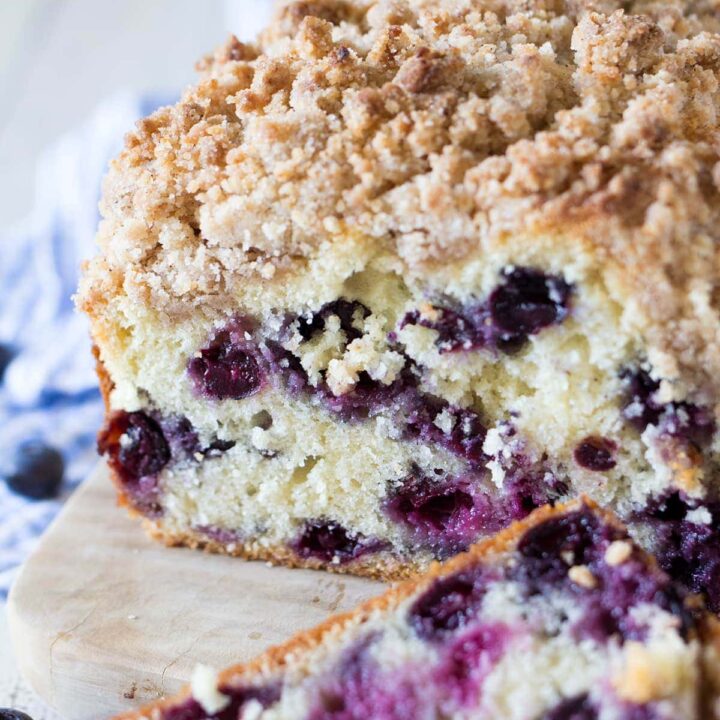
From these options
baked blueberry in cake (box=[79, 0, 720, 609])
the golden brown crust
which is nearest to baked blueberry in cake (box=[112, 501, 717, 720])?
baked blueberry in cake (box=[79, 0, 720, 609])

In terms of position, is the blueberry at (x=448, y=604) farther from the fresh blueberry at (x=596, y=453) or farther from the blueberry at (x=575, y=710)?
the fresh blueberry at (x=596, y=453)

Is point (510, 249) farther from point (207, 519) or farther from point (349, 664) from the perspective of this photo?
point (207, 519)

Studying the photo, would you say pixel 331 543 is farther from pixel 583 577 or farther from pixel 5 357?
pixel 5 357

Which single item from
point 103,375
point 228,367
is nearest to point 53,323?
point 103,375

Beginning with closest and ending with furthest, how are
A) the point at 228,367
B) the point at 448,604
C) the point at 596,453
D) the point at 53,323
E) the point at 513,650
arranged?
the point at 513,650
the point at 448,604
the point at 596,453
the point at 228,367
the point at 53,323

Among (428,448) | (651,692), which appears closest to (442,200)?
(428,448)

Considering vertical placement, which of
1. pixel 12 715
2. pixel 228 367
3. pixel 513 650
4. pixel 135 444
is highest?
pixel 228 367

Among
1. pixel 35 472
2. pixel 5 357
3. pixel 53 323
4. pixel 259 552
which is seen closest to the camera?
pixel 259 552
